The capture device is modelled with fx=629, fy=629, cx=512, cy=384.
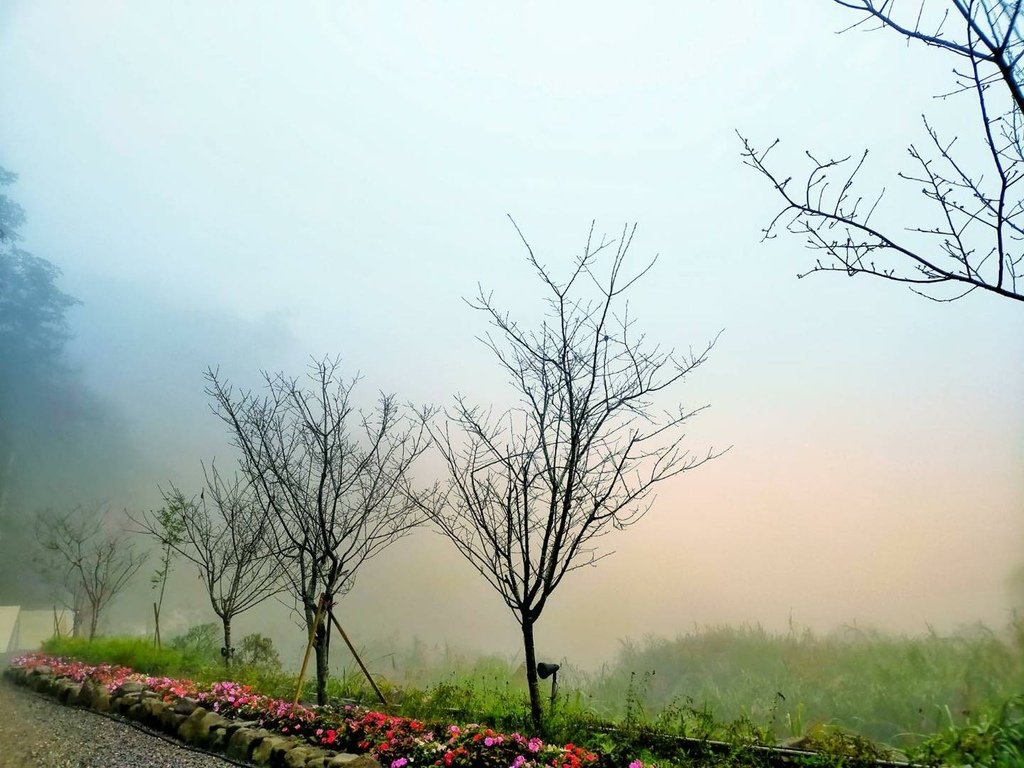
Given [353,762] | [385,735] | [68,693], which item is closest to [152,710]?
[68,693]

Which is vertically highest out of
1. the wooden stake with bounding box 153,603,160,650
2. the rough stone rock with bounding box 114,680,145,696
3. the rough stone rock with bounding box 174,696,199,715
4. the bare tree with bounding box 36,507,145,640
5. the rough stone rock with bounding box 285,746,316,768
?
the bare tree with bounding box 36,507,145,640

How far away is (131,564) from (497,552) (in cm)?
712

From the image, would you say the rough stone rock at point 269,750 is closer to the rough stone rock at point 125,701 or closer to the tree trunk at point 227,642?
the rough stone rock at point 125,701

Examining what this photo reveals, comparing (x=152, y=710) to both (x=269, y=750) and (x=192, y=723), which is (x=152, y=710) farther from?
(x=269, y=750)

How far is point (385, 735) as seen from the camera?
10.9 feet

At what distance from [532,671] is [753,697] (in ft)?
6.11

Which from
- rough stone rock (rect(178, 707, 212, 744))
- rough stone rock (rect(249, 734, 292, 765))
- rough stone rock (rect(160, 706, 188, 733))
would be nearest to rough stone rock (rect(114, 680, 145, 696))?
rough stone rock (rect(160, 706, 188, 733))

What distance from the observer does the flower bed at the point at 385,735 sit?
291 centimetres

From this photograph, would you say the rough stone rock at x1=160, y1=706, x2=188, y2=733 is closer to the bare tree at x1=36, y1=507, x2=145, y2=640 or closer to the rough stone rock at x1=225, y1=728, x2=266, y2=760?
the rough stone rock at x1=225, y1=728, x2=266, y2=760

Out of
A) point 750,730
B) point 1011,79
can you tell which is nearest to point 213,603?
point 750,730

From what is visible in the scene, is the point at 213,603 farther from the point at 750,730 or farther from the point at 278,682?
the point at 750,730

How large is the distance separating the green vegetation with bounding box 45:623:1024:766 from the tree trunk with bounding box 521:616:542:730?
0.10 metres

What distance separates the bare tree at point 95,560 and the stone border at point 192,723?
10.8 feet

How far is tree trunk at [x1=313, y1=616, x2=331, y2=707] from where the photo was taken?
4.51 meters
